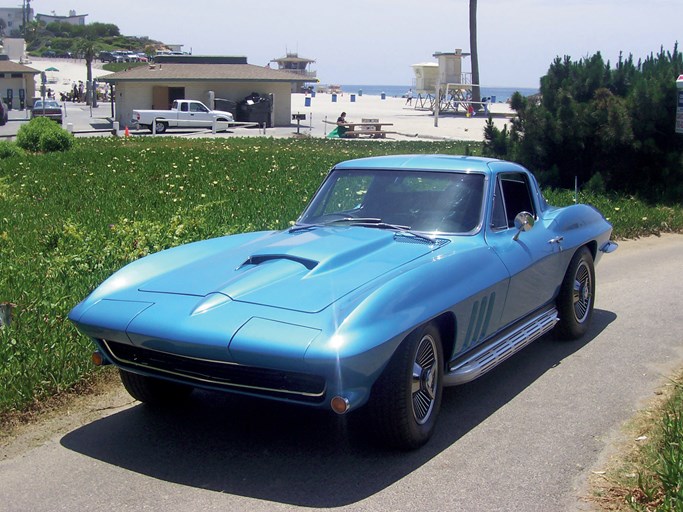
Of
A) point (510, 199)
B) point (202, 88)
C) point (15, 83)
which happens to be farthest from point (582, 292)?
point (15, 83)

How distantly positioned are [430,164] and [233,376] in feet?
8.30

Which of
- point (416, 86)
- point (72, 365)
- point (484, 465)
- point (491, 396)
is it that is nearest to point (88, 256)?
point (72, 365)

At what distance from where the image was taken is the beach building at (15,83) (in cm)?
6519

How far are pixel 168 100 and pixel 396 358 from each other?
145 feet

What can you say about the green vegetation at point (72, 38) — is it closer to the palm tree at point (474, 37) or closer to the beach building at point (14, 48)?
Result: the beach building at point (14, 48)

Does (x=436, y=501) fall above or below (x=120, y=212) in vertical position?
below

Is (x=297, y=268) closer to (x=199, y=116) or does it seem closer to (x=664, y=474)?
(x=664, y=474)

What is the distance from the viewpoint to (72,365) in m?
5.55

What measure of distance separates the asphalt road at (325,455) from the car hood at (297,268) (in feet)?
2.75

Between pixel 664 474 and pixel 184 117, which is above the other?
pixel 184 117

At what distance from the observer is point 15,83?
67312 millimetres

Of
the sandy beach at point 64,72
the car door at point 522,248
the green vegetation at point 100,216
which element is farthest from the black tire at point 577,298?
the sandy beach at point 64,72

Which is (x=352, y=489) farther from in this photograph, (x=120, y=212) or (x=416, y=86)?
(x=416, y=86)

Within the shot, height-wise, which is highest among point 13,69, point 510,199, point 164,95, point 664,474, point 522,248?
point 13,69
